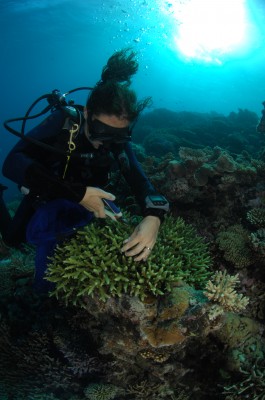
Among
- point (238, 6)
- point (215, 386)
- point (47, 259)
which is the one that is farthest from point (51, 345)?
point (238, 6)

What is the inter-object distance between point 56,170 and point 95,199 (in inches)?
46.0

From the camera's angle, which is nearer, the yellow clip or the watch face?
the yellow clip

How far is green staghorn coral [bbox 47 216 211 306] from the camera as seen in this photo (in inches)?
128

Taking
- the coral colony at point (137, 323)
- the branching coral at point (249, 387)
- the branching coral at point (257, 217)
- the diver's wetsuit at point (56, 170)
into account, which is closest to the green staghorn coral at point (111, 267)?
the coral colony at point (137, 323)

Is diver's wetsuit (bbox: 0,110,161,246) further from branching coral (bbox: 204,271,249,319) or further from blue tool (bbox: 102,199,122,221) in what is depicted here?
branching coral (bbox: 204,271,249,319)

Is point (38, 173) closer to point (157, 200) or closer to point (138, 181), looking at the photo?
point (157, 200)

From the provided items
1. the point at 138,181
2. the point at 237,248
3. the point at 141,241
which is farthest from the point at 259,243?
the point at 141,241

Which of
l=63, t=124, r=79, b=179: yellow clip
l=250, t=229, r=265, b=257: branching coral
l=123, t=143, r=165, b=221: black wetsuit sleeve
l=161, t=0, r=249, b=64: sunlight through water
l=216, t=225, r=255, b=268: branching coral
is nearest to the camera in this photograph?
l=63, t=124, r=79, b=179: yellow clip

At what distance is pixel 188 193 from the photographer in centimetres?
634

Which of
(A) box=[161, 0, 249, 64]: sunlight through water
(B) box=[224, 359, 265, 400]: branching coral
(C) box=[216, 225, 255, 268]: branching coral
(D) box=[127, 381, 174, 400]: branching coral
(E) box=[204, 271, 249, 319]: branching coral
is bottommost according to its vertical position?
(D) box=[127, 381, 174, 400]: branching coral

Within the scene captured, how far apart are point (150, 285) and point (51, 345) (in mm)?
2008

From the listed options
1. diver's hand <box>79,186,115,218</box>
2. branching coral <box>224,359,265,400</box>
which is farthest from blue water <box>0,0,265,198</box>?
branching coral <box>224,359,265,400</box>

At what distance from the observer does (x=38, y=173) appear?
10.1ft

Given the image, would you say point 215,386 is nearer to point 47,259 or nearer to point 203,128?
point 47,259
